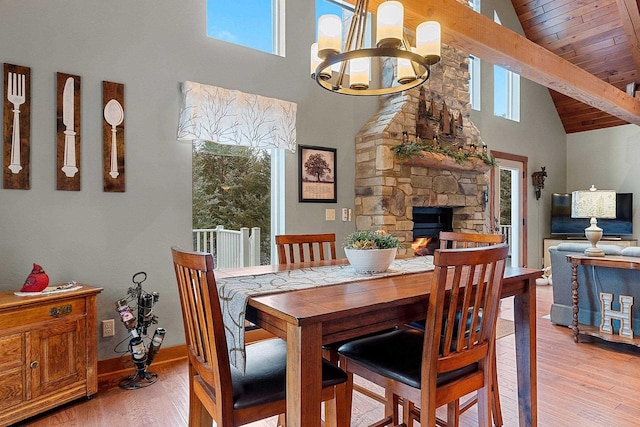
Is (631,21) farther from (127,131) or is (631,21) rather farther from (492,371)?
(127,131)

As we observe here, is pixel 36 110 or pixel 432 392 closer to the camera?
pixel 432 392

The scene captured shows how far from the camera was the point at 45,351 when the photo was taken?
7.41 feet

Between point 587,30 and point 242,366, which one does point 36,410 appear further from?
point 587,30

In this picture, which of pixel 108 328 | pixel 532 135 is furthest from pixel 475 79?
pixel 108 328

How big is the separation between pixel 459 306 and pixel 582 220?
651 centimetres

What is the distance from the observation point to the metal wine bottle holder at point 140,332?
105 inches

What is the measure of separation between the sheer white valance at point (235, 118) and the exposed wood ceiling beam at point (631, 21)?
4.50 m

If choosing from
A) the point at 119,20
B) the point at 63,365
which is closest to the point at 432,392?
the point at 63,365

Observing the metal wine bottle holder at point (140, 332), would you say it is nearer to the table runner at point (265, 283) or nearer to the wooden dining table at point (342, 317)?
the wooden dining table at point (342, 317)

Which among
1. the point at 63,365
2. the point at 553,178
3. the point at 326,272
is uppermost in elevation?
the point at 553,178

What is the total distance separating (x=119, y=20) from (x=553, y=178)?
24.1ft

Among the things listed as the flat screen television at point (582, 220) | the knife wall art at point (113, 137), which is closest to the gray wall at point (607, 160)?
the flat screen television at point (582, 220)

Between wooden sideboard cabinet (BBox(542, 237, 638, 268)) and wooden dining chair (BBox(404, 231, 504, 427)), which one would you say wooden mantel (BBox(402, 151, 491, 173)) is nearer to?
wooden dining chair (BBox(404, 231, 504, 427))

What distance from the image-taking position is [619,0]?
4.88 meters
